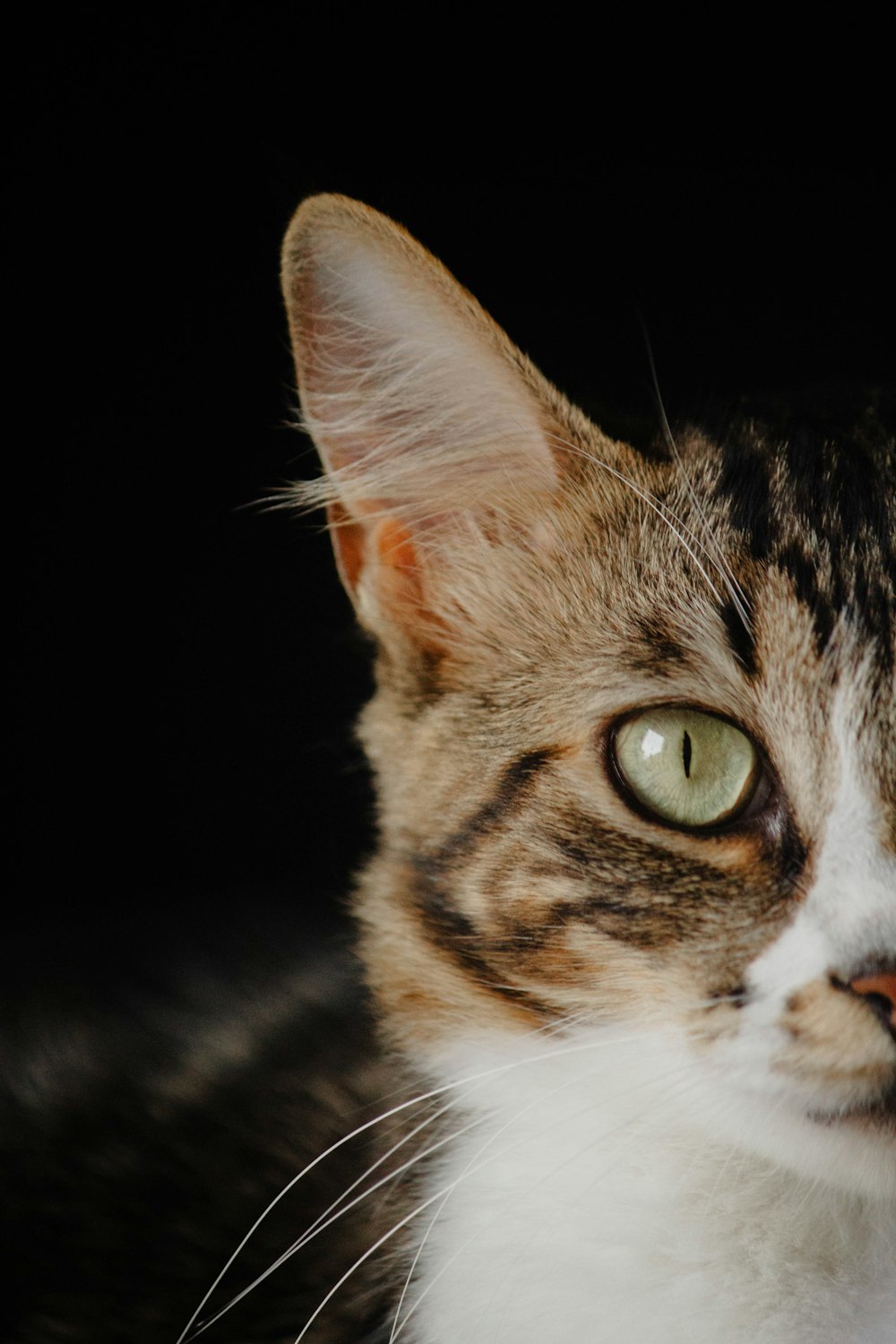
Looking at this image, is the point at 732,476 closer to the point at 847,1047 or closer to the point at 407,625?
the point at 407,625

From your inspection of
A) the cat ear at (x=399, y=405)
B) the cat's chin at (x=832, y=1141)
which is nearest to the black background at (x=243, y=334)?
the cat ear at (x=399, y=405)

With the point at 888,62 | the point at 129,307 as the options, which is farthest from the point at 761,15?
the point at 129,307

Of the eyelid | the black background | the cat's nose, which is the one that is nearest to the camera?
the cat's nose

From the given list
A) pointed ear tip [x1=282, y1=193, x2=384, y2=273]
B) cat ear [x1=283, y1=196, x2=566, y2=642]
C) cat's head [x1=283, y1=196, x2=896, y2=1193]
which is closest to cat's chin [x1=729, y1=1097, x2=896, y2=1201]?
cat's head [x1=283, y1=196, x2=896, y2=1193]

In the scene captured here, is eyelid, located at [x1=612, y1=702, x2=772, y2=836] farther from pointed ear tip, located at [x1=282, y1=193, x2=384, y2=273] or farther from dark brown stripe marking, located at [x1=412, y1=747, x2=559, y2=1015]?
pointed ear tip, located at [x1=282, y1=193, x2=384, y2=273]

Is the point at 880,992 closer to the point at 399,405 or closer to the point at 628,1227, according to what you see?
the point at 628,1227

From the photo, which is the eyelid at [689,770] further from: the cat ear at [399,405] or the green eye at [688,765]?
the cat ear at [399,405]

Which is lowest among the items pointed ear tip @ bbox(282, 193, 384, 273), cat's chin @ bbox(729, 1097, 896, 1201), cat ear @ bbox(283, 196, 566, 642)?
cat's chin @ bbox(729, 1097, 896, 1201)

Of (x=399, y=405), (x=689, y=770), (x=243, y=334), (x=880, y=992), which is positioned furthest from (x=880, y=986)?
(x=243, y=334)
